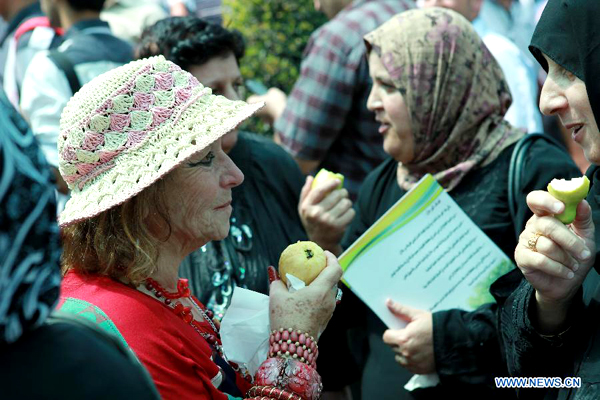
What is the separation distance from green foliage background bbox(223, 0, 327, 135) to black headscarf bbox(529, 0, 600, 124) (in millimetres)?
3565

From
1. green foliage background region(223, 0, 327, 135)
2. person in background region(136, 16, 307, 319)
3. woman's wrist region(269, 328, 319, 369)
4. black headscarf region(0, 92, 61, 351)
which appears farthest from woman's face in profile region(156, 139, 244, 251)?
green foliage background region(223, 0, 327, 135)

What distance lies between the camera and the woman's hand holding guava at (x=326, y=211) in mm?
3023

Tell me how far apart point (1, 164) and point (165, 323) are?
1133 mm

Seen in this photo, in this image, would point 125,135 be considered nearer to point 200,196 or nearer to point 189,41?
point 200,196

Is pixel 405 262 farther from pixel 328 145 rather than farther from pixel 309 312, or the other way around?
pixel 328 145

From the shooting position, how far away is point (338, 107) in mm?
→ 4309

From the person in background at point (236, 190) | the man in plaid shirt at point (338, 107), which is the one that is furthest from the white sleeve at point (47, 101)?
the man in plaid shirt at point (338, 107)

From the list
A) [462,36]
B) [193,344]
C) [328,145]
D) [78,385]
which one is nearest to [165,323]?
[193,344]

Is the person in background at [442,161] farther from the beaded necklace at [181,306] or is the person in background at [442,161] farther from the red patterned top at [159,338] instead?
the red patterned top at [159,338]

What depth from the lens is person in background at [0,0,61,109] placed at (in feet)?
15.9

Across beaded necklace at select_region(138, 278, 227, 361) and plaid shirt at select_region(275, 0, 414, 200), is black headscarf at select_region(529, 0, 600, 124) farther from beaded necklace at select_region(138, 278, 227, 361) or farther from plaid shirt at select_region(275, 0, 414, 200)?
plaid shirt at select_region(275, 0, 414, 200)

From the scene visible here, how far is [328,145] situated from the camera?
4.41 meters

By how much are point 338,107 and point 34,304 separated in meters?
3.36

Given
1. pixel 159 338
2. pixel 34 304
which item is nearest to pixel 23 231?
pixel 34 304
